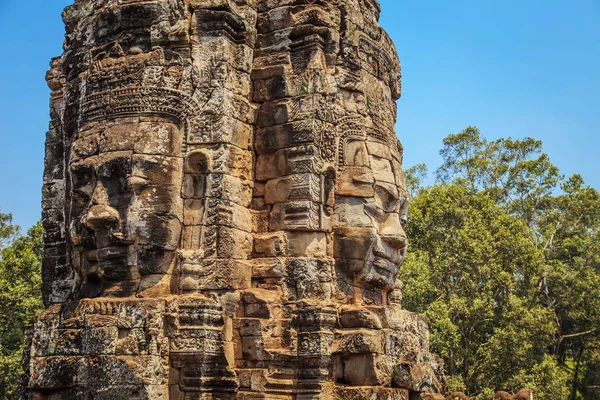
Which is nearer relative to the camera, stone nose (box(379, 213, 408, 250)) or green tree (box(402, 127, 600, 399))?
stone nose (box(379, 213, 408, 250))

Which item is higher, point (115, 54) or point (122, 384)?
point (115, 54)

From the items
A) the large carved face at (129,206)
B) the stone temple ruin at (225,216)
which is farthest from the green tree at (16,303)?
the large carved face at (129,206)

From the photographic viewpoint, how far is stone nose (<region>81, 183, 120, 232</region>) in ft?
25.9

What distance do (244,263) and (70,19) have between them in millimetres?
4594

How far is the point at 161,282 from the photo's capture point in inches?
310

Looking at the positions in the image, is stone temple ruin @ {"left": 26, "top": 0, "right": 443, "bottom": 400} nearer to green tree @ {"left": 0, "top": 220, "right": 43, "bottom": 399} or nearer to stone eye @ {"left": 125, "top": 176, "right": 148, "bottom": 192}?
stone eye @ {"left": 125, "top": 176, "right": 148, "bottom": 192}

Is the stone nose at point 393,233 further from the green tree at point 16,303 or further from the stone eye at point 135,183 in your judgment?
the green tree at point 16,303

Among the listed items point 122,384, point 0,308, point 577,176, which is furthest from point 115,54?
point 577,176

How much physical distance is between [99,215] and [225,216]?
4.53ft

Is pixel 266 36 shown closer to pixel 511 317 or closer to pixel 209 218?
pixel 209 218

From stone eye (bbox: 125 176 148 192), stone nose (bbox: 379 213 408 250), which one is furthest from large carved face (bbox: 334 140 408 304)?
stone eye (bbox: 125 176 148 192)

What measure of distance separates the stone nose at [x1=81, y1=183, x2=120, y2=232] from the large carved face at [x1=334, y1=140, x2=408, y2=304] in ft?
8.72

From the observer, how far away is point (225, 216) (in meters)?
8.01

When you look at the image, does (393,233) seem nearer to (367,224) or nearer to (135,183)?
(367,224)
